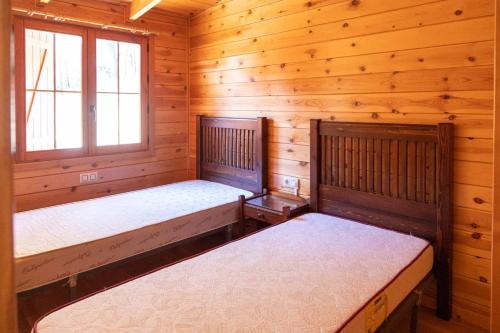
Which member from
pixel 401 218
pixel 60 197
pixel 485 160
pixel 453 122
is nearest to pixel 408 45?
pixel 453 122

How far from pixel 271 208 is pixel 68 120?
1838 mm

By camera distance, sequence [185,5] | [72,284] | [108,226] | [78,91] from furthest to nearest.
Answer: [185,5] → [78,91] → [108,226] → [72,284]

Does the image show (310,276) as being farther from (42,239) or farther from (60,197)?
(60,197)

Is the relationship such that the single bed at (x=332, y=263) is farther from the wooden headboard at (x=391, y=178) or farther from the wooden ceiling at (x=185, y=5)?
the wooden ceiling at (x=185, y=5)

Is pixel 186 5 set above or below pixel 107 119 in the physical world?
above

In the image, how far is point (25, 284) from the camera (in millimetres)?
1996

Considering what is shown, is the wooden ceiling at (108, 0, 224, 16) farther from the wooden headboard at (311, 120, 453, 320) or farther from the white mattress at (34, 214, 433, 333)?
the white mattress at (34, 214, 433, 333)

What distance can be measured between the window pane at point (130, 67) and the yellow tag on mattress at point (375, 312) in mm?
2855

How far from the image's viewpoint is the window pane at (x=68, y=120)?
126 inches

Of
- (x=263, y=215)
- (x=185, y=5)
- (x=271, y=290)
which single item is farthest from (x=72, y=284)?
(x=185, y=5)

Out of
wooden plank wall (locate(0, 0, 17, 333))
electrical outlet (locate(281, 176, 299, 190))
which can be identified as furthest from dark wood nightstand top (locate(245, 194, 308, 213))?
wooden plank wall (locate(0, 0, 17, 333))

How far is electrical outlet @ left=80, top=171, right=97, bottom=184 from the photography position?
11.0 feet

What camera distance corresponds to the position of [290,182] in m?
3.16

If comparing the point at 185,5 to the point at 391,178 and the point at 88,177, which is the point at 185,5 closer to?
the point at 88,177
